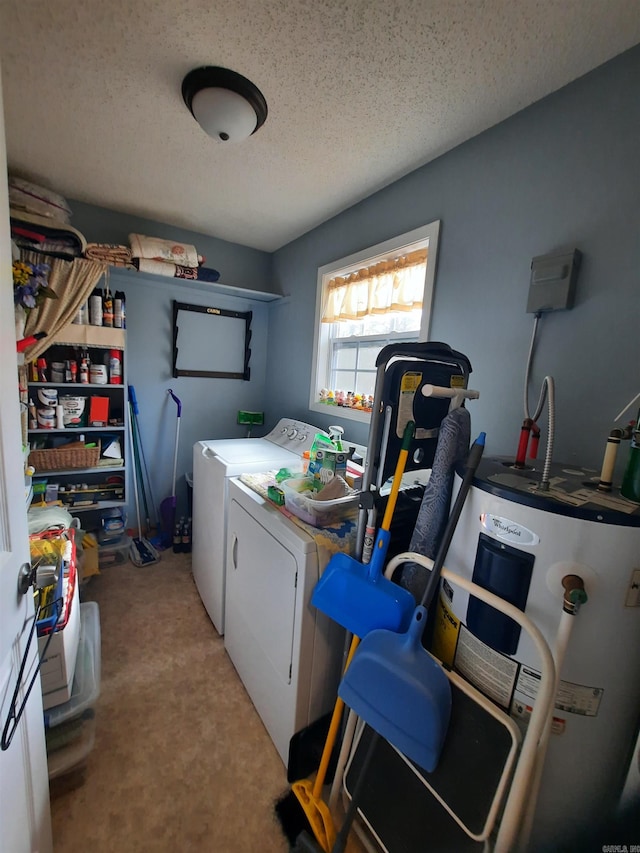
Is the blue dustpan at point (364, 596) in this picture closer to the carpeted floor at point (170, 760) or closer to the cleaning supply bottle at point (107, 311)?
the carpeted floor at point (170, 760)

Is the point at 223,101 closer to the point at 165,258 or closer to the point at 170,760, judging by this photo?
the point at 165,258

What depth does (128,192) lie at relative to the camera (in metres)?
2.19

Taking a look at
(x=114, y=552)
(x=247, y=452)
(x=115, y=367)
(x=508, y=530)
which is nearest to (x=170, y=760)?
(x=247, y=452)

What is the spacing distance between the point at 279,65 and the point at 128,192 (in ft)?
4.94

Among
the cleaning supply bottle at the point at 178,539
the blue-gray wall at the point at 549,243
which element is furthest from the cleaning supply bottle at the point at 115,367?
the blue-gray wall at the point at 549,243

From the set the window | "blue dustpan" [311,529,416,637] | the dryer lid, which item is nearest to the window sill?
the window

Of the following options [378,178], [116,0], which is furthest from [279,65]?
[378,178]

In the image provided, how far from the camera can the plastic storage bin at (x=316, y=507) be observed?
1239mm

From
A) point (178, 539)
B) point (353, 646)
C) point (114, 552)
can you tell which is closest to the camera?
point (353, 646)

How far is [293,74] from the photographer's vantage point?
1235 mm

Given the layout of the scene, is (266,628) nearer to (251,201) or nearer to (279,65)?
(279,65)

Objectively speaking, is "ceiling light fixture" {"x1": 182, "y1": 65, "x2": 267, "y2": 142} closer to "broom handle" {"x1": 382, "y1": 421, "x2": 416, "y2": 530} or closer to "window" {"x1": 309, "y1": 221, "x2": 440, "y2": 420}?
"window" {"x1": 309, "y1": 221, "x2": 440, "y2": 420}

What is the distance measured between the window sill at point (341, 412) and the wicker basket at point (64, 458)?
1.63m

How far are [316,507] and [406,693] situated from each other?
1.95 ft
